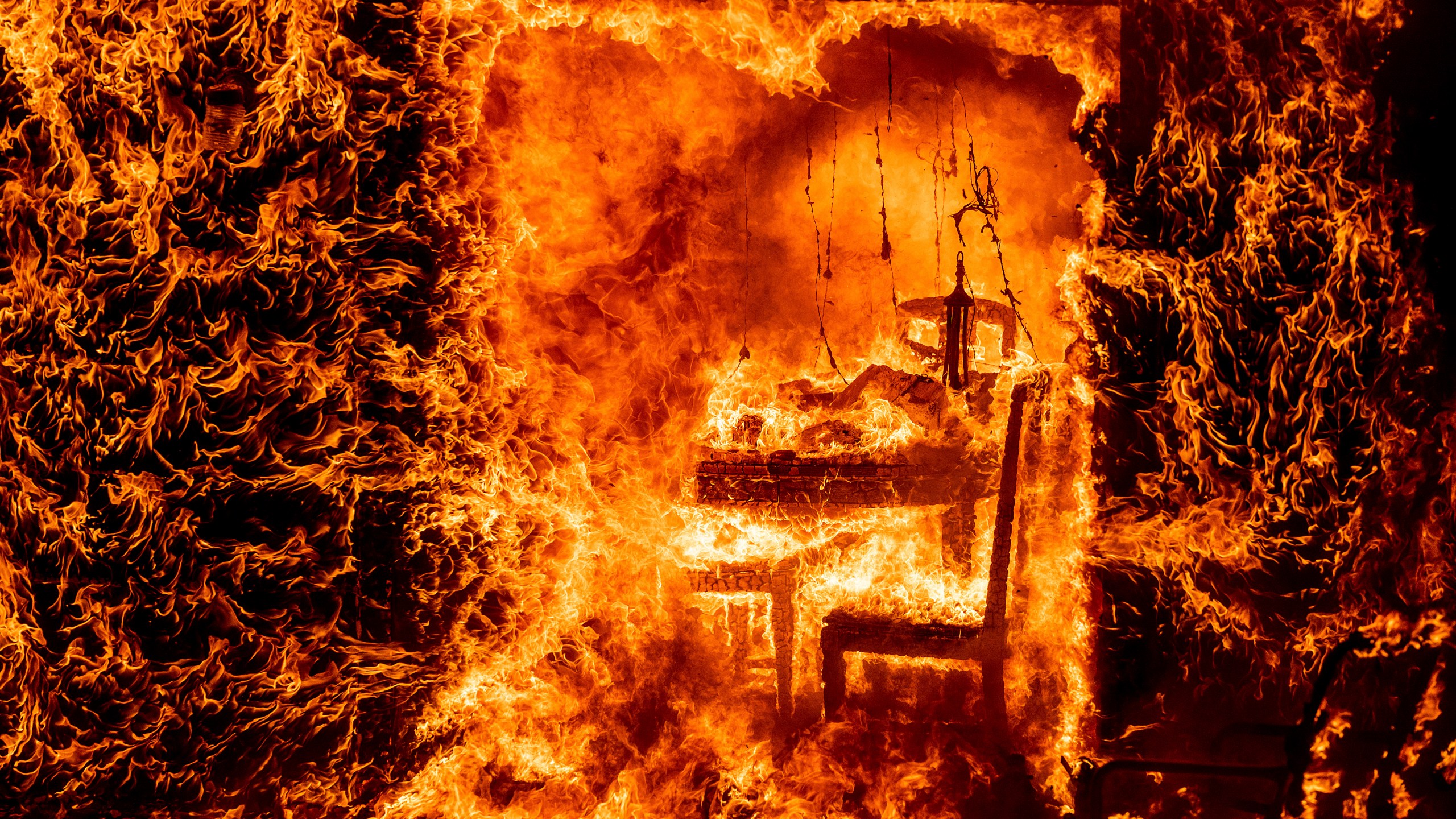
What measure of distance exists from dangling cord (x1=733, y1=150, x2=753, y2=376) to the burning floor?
36 mm

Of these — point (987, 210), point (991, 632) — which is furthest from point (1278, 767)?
point (987, 210)

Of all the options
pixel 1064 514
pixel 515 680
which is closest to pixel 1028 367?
pixel 1064 514

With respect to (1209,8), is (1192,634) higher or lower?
lower

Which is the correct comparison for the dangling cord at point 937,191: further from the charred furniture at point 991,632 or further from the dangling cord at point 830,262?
the charred furniture at point 991,632

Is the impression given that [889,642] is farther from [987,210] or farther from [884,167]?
[884,167]

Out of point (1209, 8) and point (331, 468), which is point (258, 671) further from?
point (1209, 8)

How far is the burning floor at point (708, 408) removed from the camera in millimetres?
4117

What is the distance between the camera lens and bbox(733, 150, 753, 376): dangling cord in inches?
189

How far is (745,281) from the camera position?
482 centimetres

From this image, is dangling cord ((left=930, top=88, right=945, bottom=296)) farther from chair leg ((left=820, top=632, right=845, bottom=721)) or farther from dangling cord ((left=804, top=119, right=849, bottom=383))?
chair leg ((left=820, top=632, right=845, bottom=721))

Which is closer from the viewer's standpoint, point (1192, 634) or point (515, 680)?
point (1192, 634)

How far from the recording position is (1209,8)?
4.25m

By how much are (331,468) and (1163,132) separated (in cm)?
553

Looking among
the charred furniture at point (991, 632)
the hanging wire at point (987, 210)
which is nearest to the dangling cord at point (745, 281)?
the hanging wire at point (987, 210)
